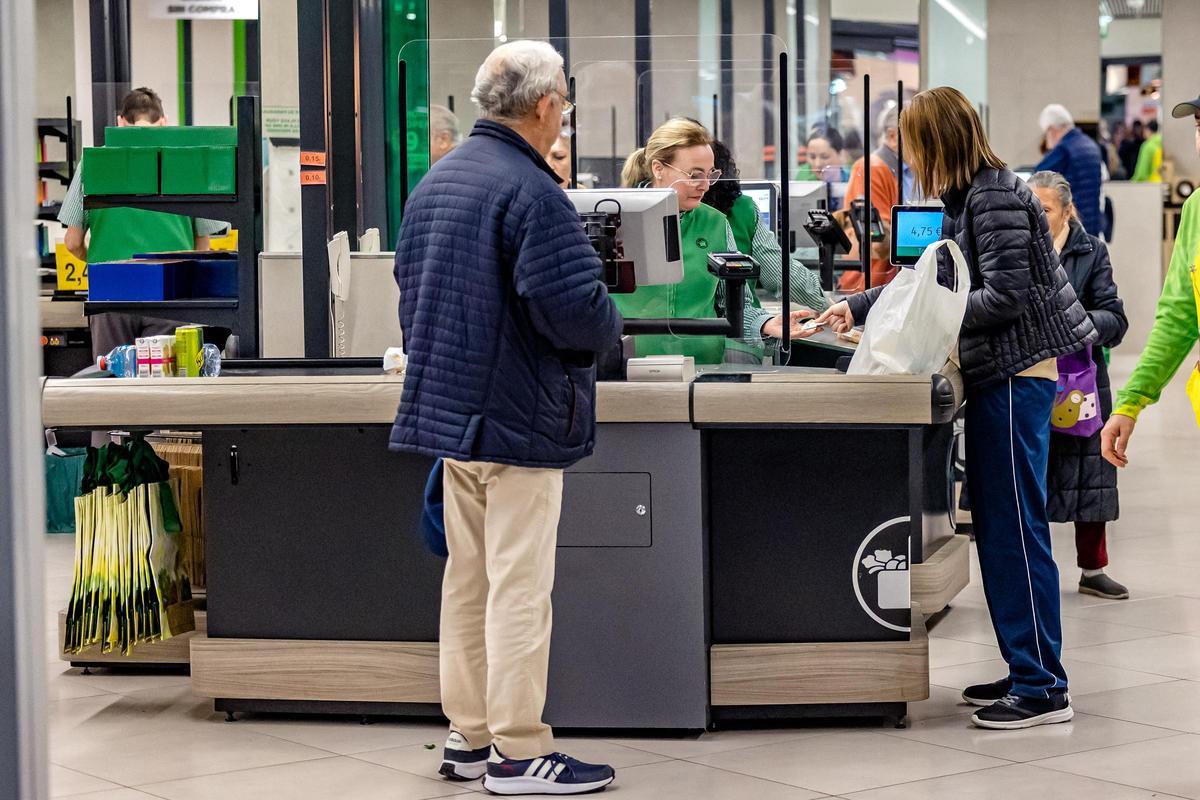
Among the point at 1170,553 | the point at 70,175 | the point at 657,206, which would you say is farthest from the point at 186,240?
the point at 1170,553

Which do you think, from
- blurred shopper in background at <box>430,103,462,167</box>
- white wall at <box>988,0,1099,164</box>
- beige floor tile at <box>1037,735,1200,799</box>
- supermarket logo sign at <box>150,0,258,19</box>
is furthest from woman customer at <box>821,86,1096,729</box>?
white wall at <box>988,0,1099,164</box>

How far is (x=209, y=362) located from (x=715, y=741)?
63.9 inches

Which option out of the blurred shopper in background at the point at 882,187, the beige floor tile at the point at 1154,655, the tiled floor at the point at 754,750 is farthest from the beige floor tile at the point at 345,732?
the blurred shopper in background at the point at 882,187

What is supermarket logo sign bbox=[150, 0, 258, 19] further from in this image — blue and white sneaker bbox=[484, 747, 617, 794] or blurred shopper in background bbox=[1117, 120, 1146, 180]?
blurred shopper in background bbox=[1117, 120, 1146, 180]

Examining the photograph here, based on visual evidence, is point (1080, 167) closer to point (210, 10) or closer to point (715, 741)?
point (210, 10)

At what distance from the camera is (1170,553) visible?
6348 millimetres

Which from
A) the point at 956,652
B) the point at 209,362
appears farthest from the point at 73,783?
the point at 956,652

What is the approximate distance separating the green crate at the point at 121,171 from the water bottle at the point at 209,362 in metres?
0.78

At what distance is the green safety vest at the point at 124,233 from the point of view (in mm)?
6242

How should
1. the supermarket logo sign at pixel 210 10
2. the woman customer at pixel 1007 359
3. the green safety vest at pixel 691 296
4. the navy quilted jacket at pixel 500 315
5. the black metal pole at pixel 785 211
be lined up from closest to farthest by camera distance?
the navy quilted jacket at pixel 500 315, the woman customer at pixel 1007 359, the green safety vest at pixel 691 296, the black metal pole at pixel 785 211, the supermarket logo sign at pixel 210 10

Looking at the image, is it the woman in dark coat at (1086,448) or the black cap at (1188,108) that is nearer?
the black cap at (1188,108)

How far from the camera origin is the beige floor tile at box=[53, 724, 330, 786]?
365 cm

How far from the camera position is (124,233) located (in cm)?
625

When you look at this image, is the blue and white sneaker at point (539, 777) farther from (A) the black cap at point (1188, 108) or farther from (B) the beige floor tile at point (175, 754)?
(A) the black cap at point (1188, 108)
